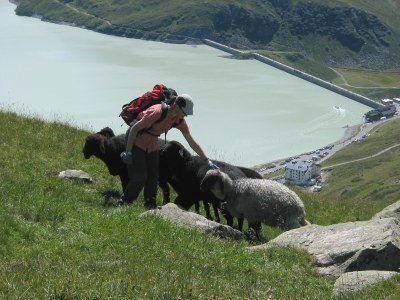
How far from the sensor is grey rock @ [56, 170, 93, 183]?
1248cm

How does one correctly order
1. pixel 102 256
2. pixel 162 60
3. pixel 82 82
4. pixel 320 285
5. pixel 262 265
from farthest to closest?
pixel 162 60 < pixel 82 82 < pixel 262 265 < pixel 320 285 < pixel 102 256

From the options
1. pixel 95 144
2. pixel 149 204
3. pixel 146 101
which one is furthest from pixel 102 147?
pixel 146 101

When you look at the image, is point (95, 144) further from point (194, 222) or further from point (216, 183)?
point (194, 222)

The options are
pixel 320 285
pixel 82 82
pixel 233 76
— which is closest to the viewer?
pixel 320 285

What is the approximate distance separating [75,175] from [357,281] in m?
7.63

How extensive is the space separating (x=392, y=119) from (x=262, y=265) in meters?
164

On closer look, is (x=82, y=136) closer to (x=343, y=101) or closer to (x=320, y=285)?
(x=320, y=285)

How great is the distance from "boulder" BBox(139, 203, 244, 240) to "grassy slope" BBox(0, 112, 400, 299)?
1.63ft

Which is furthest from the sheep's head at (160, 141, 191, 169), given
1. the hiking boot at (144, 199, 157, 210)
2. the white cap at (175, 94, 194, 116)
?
the white cap at (175, 94, 194, 116)

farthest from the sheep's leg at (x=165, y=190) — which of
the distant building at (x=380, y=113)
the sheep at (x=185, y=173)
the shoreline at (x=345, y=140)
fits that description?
the distant building at (x=380, y=113)

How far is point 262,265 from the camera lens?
782cm

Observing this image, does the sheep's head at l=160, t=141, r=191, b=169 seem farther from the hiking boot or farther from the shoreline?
the shoreline

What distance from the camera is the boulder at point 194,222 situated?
9.41 m

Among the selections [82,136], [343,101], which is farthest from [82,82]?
[82,136]
